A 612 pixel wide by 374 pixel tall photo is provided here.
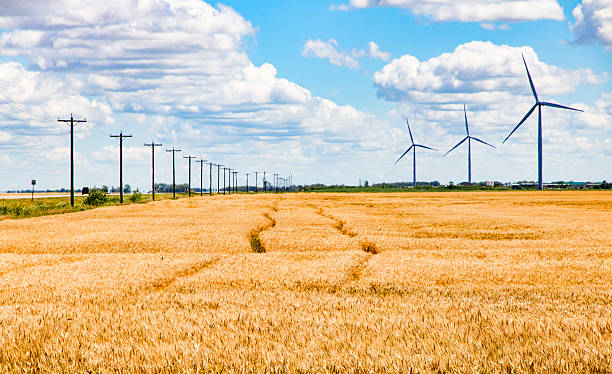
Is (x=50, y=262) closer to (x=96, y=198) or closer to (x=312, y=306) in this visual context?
(x=312, y=306)

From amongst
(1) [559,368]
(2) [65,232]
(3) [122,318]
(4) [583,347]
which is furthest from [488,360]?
(2) [65,232]

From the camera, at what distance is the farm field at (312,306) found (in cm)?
955

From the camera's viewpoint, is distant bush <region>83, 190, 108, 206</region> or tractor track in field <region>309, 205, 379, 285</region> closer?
tractor track in field <region>309, 205, 379, 285</region>

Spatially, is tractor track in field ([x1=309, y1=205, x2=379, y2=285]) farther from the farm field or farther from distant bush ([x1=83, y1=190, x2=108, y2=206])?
distant bush ([x1=83, y1=190, x2=108, y2=206])

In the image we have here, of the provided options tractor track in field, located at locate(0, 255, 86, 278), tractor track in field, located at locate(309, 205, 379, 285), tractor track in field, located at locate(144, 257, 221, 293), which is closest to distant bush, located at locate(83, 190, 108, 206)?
tractor track in field, located at locate(309, 205, 379, 285)

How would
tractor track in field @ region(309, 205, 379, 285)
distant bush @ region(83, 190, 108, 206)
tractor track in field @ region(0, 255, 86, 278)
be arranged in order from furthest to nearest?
1. distant bush @ region(83, 190, 108, 206)
2. tractor track in field @ region(0, 255, 86, 278)
3. tractor track in field @ region(309, 205, 379, 285)

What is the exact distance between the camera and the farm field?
31.3 ft

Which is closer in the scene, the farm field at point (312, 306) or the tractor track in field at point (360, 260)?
the farm field at point (312, 306)

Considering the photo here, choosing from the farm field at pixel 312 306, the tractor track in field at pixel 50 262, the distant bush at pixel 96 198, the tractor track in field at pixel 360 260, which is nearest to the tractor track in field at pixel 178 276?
the farm field at pixel 312 306

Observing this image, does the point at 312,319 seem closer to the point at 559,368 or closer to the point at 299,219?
the point at 559,368

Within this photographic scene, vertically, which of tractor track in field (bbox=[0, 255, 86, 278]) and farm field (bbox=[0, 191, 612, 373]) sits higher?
farm field (bbox=[0, 191, 612, 373])

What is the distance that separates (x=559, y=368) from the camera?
28.9ft

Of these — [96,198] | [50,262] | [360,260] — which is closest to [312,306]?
[360,260]

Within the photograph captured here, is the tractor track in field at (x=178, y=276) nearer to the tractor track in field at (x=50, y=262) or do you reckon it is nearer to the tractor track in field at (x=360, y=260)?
the tractor track in field at (x=360, y=260)
